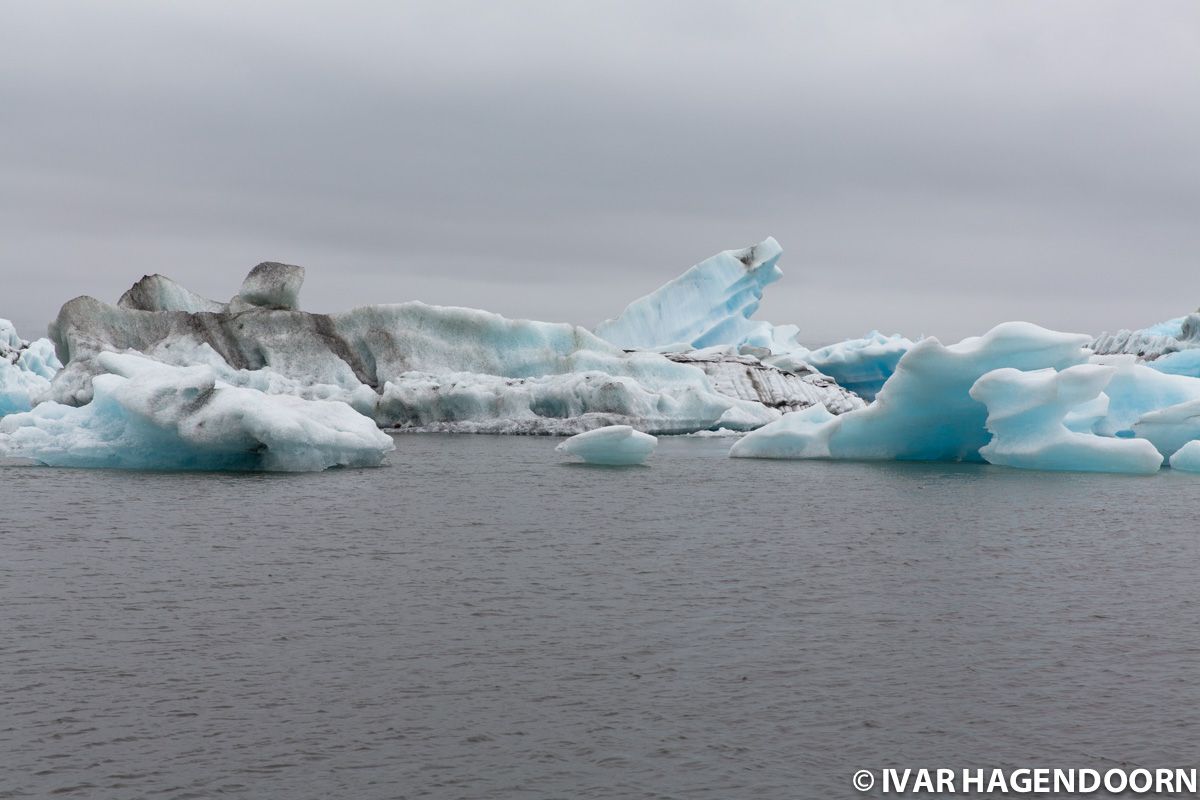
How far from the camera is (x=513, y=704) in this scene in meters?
7.16

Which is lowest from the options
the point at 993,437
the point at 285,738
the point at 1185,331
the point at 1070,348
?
the point at 285,738

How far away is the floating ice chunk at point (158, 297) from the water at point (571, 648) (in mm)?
19320

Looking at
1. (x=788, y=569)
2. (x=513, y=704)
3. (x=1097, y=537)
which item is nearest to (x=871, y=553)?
(x=788, y=569)

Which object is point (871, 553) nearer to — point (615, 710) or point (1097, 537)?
point (1097, 537)

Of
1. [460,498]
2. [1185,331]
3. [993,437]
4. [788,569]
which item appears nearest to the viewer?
[788,569]

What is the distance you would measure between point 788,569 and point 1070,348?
39.7 ft

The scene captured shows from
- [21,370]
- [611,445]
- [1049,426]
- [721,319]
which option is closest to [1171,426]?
[1049,426]

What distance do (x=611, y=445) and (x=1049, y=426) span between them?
8.13 metres

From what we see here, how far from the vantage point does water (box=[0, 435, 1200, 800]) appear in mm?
6238

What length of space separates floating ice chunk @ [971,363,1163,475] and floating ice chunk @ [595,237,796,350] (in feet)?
74.4

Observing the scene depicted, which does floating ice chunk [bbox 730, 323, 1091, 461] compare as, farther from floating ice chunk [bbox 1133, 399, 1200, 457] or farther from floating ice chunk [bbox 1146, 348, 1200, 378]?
floating ice chunk [bbox 1146, 348, 1200, 378]

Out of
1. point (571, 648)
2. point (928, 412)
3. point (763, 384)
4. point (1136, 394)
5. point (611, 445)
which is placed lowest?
point (571, 648)

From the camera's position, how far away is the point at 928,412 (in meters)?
23.1

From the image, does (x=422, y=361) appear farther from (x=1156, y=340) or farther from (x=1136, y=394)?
(x=1156, y=340)
